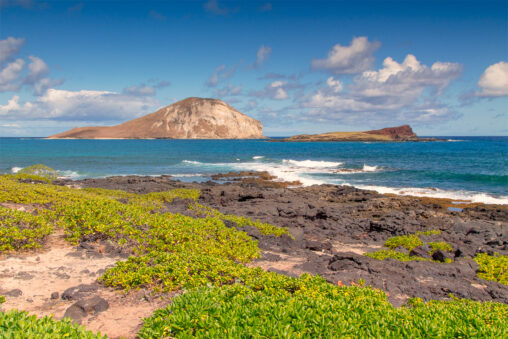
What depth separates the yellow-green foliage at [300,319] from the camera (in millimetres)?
4336

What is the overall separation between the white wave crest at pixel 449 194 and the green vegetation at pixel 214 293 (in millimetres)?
16678

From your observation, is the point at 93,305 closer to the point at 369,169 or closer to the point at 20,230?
the point at 20,230

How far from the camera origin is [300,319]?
179 inches

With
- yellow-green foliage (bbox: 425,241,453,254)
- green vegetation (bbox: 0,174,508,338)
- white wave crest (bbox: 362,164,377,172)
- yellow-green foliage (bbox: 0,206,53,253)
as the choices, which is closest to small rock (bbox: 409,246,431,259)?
yellow-green foliage (bbox: 425,241,453,254)

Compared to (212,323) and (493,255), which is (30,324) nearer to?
(212,323)

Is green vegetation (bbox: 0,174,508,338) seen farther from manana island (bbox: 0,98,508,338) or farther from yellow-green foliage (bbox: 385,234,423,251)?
yellow-green foliage (bbox: 385,234,423,251)

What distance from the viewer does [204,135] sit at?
7505 inches

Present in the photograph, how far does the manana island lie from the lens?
15.1 ft

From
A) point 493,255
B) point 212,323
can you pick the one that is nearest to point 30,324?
point 212,323

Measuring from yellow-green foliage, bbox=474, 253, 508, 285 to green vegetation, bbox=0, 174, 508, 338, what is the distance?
2.29 metres

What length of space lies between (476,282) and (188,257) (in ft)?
23.7

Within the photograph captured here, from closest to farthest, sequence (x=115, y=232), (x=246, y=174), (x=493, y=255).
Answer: (x=115, y=232) → (x=493, y=255) → (x=246, y=174)

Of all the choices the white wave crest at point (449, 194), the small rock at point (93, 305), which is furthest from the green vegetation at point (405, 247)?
the white wave crest at point (449, 194)

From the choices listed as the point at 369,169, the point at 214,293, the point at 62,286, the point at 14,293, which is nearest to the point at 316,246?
the point at 214,293
